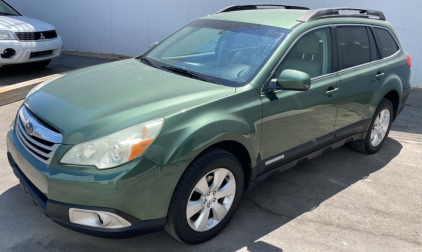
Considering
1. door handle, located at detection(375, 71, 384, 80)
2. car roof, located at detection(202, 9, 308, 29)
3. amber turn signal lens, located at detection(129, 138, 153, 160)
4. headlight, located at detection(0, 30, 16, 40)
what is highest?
car roof, located at detection(202, 9, 308, 29)

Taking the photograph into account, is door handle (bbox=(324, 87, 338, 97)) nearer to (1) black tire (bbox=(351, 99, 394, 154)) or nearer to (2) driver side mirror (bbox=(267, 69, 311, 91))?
(2) driver side mirror (bbox=(267, 69, 311, 91))

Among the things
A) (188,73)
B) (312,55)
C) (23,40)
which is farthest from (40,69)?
(312,55)

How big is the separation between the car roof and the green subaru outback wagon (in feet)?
0.04

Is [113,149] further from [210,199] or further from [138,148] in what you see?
[210,199]

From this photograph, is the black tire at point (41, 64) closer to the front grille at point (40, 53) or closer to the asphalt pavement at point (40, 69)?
the asphalt pavement at point (40, 69)

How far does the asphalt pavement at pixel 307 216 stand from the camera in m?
3.07

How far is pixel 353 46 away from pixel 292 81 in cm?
147

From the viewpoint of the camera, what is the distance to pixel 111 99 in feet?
9.75

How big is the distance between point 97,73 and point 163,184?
150 cm

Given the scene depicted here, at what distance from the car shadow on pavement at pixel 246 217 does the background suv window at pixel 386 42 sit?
1387mm

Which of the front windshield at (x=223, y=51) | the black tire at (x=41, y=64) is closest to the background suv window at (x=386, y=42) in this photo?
the front windshield at (x=223, y=51)

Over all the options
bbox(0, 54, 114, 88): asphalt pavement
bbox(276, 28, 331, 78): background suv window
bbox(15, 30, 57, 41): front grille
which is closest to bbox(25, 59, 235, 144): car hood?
bbox(276, 28, 331, 78): background suv window

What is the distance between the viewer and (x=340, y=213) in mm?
3697

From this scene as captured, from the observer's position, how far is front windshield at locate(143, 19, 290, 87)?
11.1 ft
